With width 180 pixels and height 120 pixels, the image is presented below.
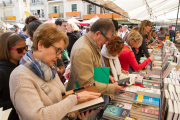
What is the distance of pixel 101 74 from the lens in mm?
1524

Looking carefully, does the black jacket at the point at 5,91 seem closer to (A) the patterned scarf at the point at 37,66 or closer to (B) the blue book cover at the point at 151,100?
(A) the patterned scarf at the point at 37,66

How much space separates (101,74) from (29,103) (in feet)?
2.98

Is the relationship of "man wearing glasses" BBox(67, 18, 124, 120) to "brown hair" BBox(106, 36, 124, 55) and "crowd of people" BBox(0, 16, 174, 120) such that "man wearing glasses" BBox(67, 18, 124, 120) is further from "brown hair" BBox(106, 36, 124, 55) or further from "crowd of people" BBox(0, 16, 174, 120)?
"brown hair" BBox(106, 36, 124, 55)

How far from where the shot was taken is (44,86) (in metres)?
0.92

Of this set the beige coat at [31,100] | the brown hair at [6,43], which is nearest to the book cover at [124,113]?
the beige coat at [31,100]

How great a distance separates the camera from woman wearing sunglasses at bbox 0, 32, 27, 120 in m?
1.21

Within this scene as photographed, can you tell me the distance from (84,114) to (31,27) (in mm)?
1476

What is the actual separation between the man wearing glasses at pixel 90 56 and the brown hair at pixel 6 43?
62 cm

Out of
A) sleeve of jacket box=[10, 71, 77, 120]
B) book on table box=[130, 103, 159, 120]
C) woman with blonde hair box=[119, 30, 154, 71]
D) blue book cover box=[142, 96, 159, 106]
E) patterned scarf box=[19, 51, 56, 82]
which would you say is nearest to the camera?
sleeve of jacket box=[10, 71, 77, 120]

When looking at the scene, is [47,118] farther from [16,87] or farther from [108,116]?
[108,116]

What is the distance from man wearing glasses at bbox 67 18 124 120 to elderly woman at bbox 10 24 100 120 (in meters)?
0.33

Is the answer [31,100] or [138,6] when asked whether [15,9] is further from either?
[31,100]

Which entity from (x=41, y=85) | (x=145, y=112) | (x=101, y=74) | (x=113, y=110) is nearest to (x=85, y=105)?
(x=41, y=85)

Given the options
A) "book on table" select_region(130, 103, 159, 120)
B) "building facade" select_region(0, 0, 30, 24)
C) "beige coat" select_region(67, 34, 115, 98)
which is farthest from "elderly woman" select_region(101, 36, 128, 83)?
"building facade" select_region(0, 0, 30, 24)
